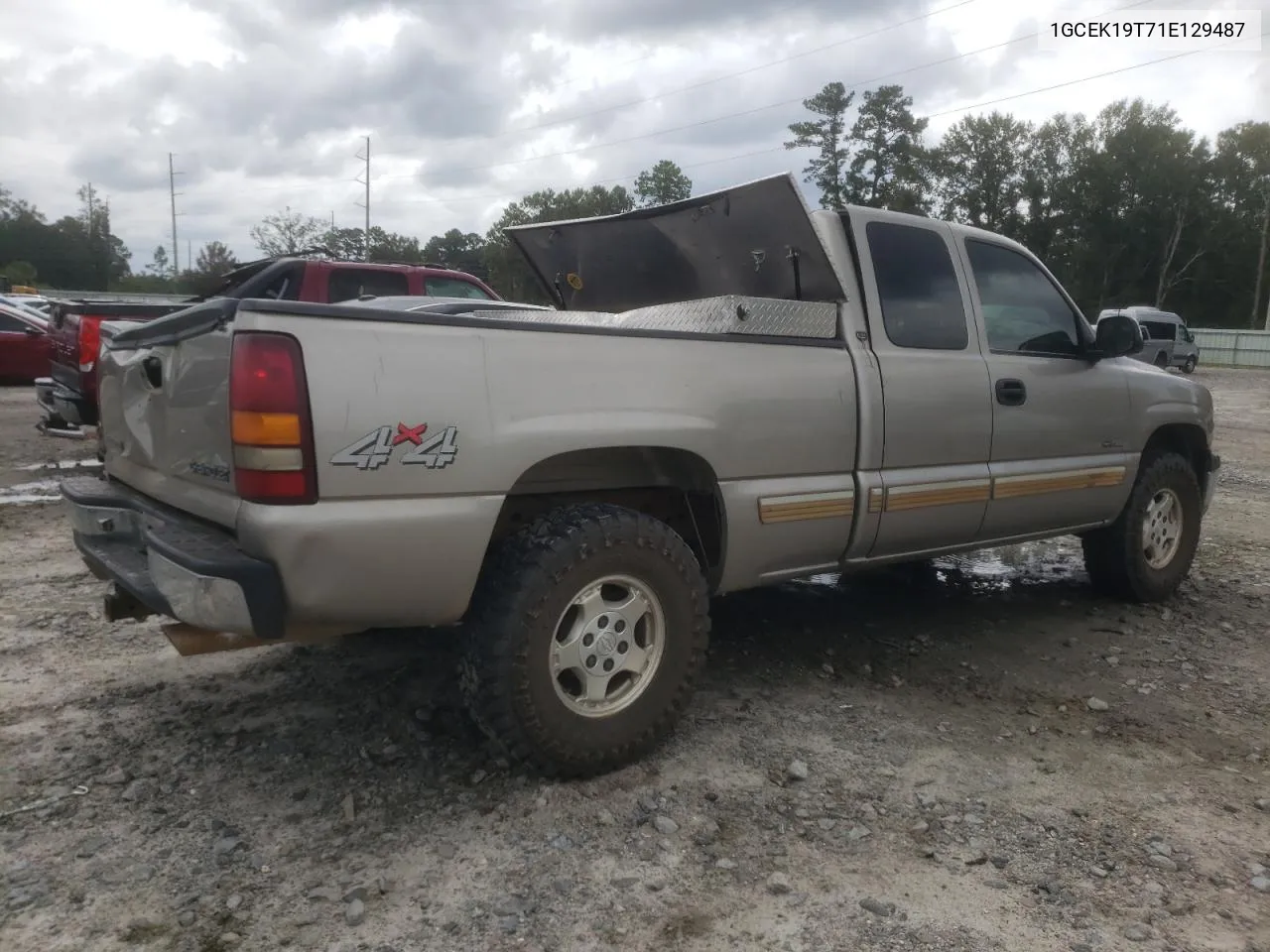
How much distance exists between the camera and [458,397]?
265 centimetres

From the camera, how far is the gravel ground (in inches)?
91.9

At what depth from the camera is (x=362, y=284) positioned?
28.4 feet

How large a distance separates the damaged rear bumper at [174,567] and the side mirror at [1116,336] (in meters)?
3.96

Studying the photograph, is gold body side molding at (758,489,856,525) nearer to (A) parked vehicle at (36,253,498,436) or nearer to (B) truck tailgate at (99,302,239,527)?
(B) truck tailgate at (99,302,239,527)

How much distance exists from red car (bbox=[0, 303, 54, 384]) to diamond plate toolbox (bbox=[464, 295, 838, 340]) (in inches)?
547

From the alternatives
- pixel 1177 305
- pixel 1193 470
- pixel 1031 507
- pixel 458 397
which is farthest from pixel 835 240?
pixel 1177 305

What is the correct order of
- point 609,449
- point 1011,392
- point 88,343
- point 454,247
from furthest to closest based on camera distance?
point 454,247, point 88,343, point 1011,392, point 609,449

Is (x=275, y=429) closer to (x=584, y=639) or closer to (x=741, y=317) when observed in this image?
(x=584, y=639)

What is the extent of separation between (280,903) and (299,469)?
3.53 feet

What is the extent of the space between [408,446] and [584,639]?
84cm

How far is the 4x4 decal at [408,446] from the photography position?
8.20ft

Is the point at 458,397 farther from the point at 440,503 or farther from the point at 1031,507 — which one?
the point at 1031,507

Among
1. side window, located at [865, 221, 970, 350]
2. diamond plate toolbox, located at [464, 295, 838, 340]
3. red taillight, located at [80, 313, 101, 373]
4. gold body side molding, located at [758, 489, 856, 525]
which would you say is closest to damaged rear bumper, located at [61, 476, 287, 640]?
diamond plate toolbox, located at [464, 295, 838, 340]

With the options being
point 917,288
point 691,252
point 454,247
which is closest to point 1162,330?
point 917,288
